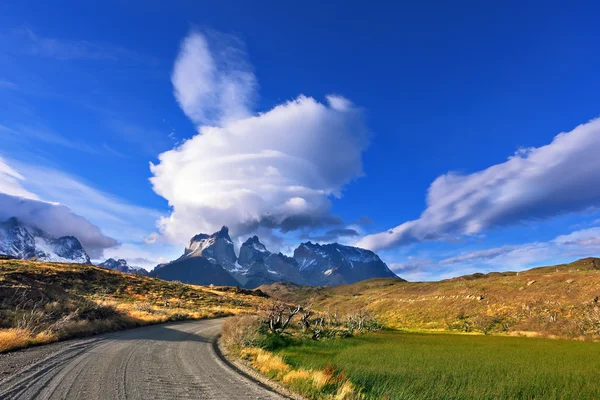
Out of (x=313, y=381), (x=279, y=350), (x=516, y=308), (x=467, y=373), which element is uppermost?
(x=516, y=308)

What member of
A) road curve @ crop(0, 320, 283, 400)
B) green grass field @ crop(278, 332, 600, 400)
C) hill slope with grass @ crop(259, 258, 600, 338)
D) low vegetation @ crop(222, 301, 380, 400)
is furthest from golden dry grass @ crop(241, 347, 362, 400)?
hill slope with grass @ crop(259, 258, 600, 338)

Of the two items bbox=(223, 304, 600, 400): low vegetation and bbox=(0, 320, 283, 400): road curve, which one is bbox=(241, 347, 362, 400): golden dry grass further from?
bbox=(0, 320, 283, 400): road curve

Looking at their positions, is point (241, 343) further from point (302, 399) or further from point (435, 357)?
point (435, 357)

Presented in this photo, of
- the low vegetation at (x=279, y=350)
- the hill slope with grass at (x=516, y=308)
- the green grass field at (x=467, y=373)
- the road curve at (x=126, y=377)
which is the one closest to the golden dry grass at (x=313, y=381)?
the low vegetation at (x=279, y=350)

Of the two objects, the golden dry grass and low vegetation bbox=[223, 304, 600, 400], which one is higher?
the golden dry grass

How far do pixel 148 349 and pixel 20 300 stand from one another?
61.9 ft

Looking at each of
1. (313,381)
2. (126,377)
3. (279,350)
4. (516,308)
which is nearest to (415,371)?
(313,381)

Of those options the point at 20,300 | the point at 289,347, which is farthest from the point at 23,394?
the point at 20,300

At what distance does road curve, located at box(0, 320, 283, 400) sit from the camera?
431 inches

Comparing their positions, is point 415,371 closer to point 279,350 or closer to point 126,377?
point 279,350

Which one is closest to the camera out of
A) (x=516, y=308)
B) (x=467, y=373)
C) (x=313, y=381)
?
(x=313, y=381)

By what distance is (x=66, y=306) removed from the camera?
3000cm

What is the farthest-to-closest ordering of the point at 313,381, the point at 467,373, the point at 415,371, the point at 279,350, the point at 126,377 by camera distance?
1. the point at 279,350
2. the point at 467,373
3. the point at 415,371
4. the point at 313,381
5. the point at 126,377

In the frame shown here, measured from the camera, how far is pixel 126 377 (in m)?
13.0
